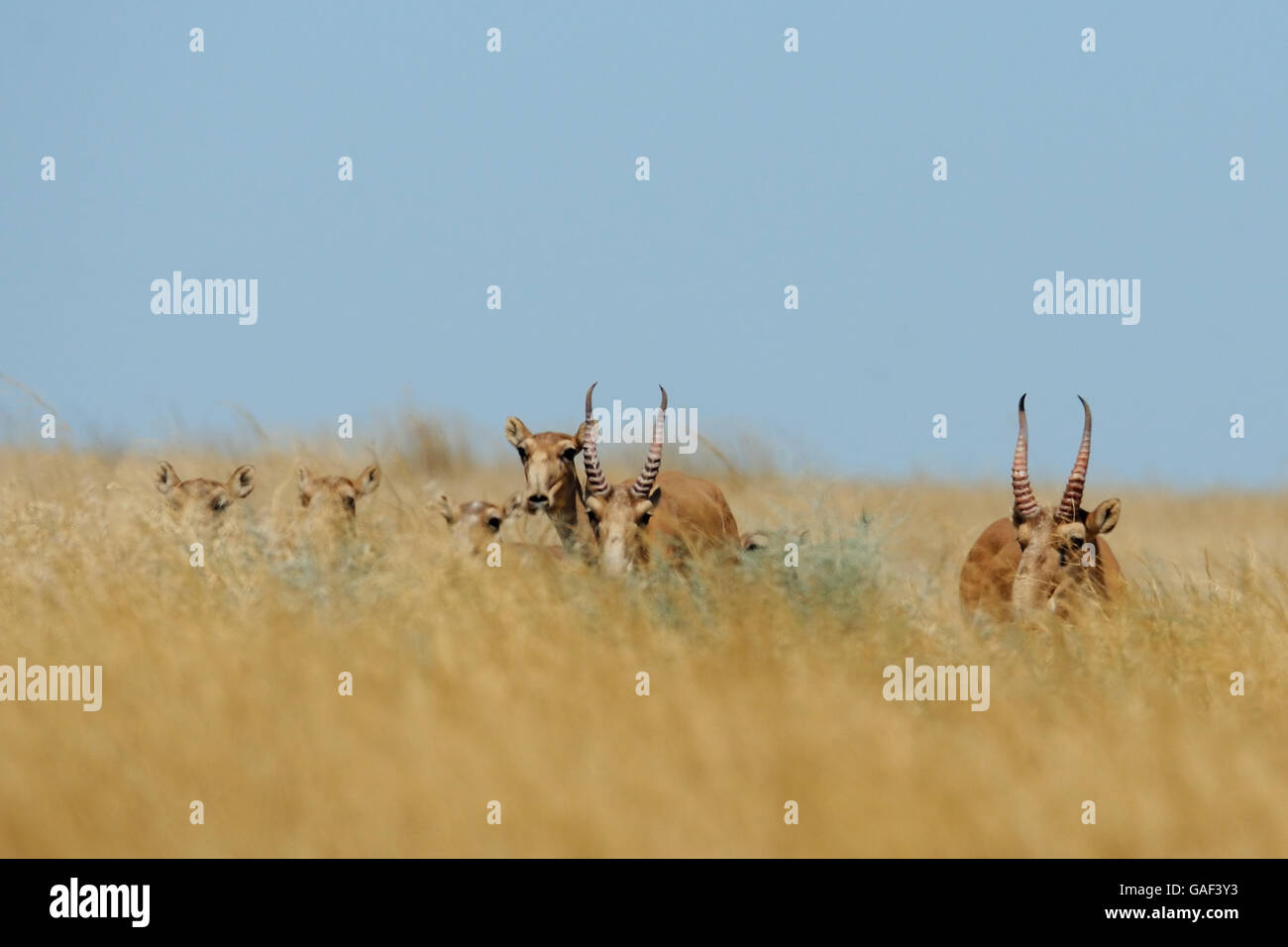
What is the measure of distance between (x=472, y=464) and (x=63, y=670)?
17.1 meters

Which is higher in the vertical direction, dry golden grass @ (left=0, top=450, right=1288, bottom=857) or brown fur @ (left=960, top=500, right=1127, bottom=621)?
brown fur @ (left=960, top=500, right=1127, bottom=621)

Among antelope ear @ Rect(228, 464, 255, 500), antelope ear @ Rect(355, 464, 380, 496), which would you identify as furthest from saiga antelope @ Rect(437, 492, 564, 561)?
antelope ear @ Rect(228, 464, 255, 500)

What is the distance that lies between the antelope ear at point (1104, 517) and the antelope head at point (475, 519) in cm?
430

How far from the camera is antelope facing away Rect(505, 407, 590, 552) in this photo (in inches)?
511

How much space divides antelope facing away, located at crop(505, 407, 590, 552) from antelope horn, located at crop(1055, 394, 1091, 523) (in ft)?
11.4

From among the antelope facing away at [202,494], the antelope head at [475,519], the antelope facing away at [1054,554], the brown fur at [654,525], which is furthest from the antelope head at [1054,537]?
the antelope facing away at [202,494]

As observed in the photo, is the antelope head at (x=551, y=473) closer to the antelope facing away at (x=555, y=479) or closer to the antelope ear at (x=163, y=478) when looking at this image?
the antelope facing away at (x=555, y=479)

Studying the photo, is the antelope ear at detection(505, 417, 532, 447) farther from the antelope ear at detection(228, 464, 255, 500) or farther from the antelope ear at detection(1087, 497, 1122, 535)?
the antelope ear at detection(1087, 497, 1122, 535)

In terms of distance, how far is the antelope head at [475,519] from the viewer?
1267cm

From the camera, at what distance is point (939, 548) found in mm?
20234

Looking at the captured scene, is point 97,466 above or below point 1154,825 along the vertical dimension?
above

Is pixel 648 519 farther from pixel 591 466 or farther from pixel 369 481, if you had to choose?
pixel 369 481
